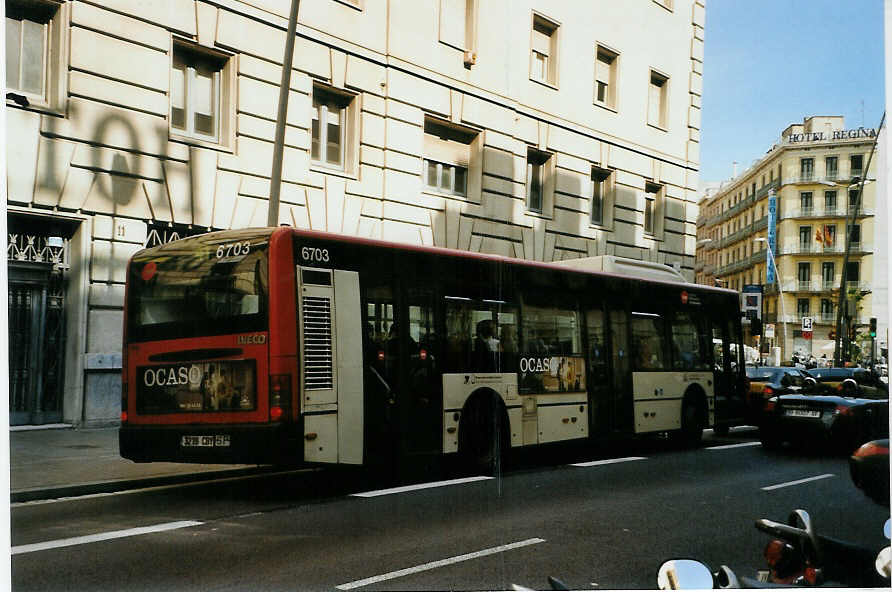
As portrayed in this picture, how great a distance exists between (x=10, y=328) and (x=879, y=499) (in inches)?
245

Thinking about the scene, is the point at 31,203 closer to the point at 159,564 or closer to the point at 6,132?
the point at 6,132

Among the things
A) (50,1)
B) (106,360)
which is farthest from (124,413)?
(50,1)

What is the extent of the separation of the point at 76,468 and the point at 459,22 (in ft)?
16.8

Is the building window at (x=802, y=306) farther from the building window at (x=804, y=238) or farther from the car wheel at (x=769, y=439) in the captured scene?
the car wheel at (x=769, y=439)

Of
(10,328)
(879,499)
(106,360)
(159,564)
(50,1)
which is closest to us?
(159,564)

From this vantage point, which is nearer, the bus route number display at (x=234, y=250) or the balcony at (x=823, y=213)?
the balcony at (x=823, y=213)

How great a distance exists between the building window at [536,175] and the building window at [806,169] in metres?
2.46

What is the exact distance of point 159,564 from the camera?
5461mm

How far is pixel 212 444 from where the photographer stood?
25.3ft

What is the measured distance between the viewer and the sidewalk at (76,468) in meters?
6.63

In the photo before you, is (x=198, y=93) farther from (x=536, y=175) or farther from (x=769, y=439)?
(x=769, y=439)

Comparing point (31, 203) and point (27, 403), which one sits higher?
point (31, 203)

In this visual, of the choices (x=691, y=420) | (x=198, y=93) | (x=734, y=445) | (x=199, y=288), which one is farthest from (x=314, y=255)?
(x=691, y=420)

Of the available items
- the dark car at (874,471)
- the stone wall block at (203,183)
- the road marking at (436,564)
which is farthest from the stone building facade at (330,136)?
the road marking at (436,564)
